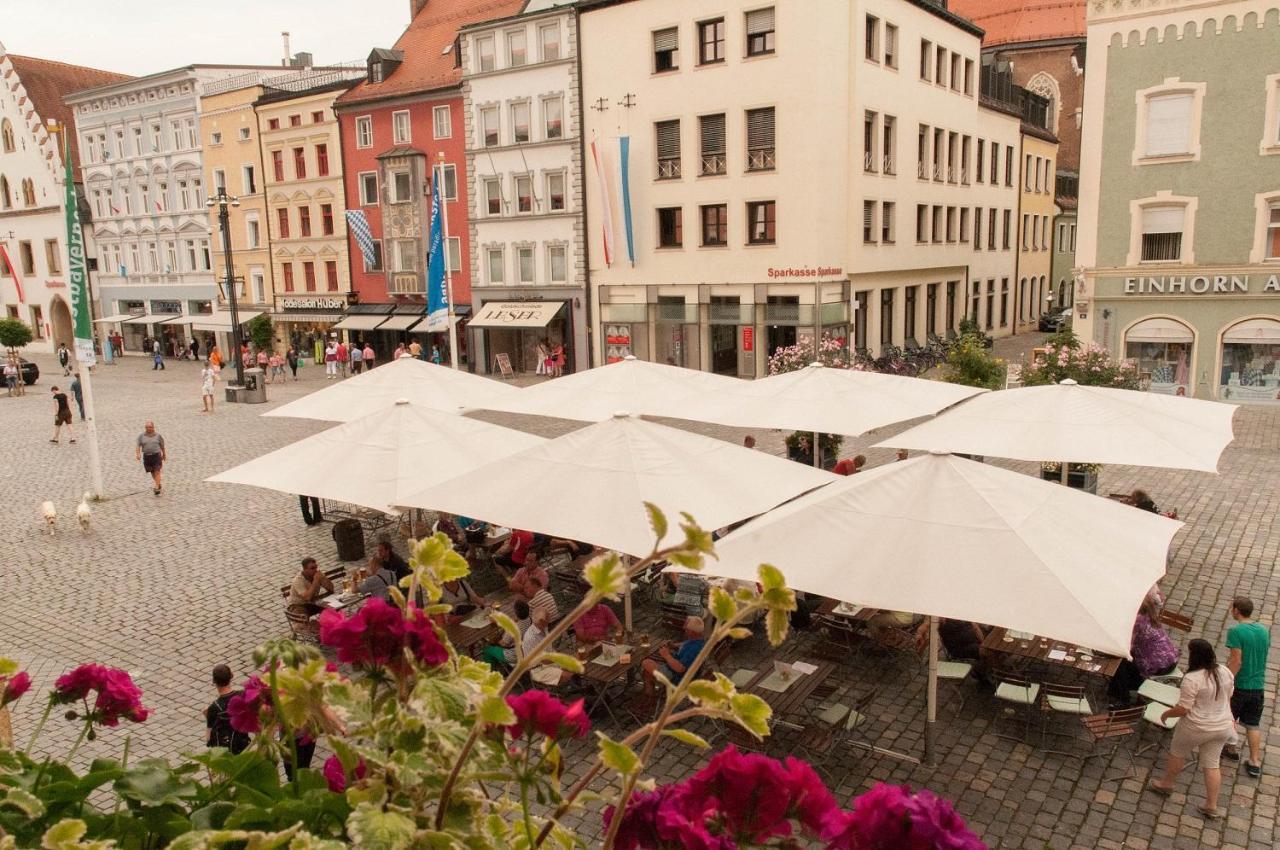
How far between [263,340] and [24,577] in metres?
32.7

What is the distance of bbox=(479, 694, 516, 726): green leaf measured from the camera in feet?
5.81

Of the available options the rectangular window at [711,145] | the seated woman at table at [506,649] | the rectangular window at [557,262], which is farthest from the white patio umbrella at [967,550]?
the rectangular window at [557,262]

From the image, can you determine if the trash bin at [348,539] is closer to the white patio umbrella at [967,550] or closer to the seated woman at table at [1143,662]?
the white patio umbrella at [967,550]

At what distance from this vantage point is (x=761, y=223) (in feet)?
114

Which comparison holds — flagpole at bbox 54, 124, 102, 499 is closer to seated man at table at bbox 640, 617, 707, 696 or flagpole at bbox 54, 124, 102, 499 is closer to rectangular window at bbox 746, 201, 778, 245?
seated man at table at bbox 640, 617, 707, 696

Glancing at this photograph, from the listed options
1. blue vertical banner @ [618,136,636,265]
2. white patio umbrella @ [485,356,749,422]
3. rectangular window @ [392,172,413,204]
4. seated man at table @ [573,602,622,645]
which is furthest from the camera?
rectangular window @ [392,172,413,204]

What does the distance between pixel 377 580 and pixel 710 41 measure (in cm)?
2868

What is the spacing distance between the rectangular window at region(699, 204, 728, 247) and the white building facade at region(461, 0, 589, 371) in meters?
5.75

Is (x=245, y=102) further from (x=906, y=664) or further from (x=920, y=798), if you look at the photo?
(x=920, y=798)

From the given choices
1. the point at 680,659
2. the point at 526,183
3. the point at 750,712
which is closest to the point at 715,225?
the point at 526,183

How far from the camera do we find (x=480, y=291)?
42.6 meters

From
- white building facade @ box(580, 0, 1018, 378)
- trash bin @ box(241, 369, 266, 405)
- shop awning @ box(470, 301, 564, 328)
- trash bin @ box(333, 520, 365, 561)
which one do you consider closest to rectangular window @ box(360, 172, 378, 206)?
shop awning @ box(470, 301, 564, 328)

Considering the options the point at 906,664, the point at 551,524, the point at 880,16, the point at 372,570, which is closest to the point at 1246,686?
the point at 906,664

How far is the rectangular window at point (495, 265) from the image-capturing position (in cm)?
4169
